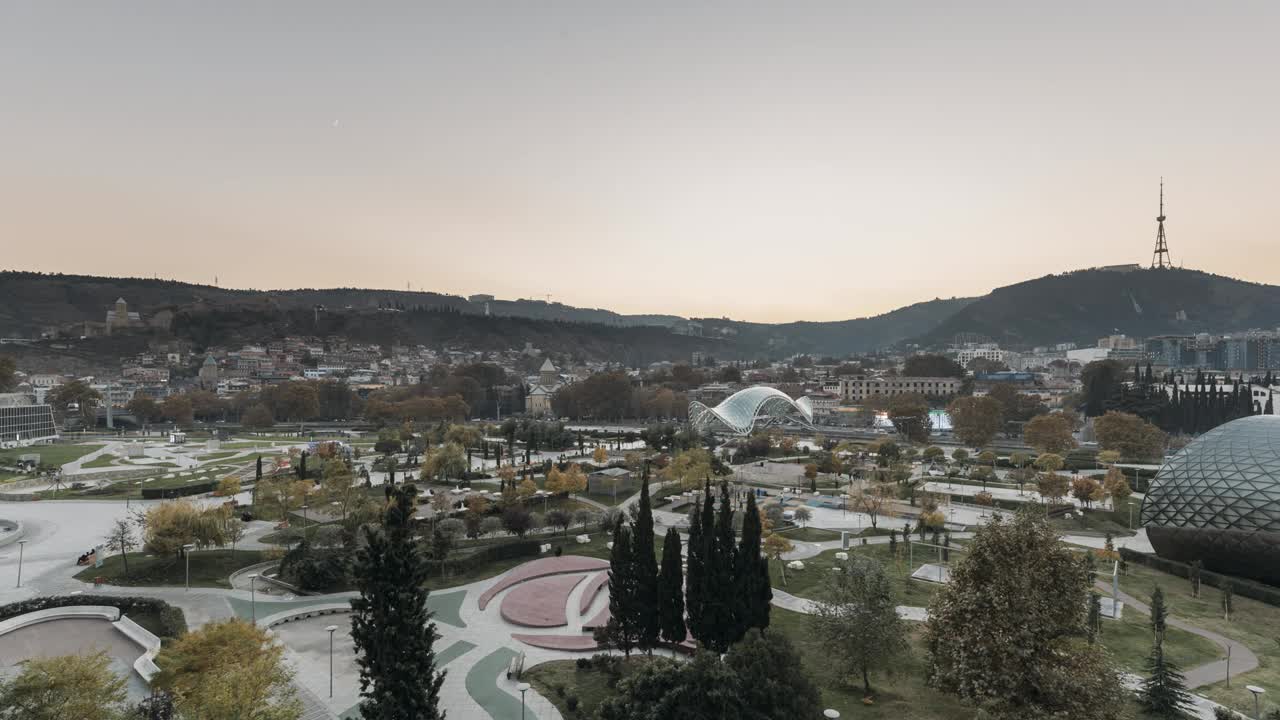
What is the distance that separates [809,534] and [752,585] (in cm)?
2117

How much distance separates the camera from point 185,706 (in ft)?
51.5

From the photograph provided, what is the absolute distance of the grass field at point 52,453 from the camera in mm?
66938

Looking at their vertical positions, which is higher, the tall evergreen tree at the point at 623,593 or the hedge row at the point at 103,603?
the tall evergreen tree at the point at 623,593

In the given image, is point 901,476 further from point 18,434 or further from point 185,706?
point 18,434

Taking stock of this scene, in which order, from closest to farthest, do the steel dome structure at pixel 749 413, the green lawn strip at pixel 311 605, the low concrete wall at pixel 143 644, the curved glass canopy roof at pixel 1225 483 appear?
1. the low concrete wall at pixel 143 644
2. the green lawn strip at pixel 311 605
3. the curved glass canopy roof at pixel 1225 483
4. the steel dome structure at pixel 749 413

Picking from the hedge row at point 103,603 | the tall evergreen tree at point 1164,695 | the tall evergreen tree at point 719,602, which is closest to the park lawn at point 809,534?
the tall evergreen tree at point 719,602

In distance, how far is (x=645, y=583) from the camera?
23.2m

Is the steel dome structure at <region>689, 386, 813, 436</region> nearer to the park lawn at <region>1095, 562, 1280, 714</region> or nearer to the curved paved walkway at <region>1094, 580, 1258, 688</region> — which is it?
the park lawn at <region>1095, 562, 1280, 714</region>

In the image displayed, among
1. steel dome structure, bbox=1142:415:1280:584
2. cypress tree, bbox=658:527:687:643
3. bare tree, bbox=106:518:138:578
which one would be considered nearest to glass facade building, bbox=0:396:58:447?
bare tree, bbox=106:518:138:578

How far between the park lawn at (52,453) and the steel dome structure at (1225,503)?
90.5 m

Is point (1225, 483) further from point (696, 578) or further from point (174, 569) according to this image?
point (174, 569)

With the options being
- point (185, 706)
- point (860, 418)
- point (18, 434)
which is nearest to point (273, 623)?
point (185, 706)

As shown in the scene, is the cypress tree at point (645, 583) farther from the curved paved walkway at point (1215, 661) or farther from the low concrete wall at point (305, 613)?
the curved paved walkway at point (1215, 661)

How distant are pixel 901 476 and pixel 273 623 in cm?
4826
